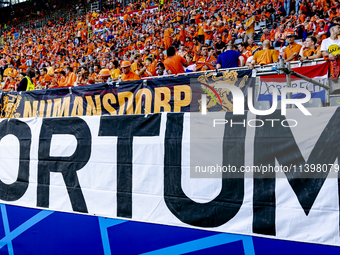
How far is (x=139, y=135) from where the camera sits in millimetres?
3357

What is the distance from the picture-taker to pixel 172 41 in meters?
14.6

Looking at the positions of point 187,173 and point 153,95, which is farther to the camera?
point 153,95

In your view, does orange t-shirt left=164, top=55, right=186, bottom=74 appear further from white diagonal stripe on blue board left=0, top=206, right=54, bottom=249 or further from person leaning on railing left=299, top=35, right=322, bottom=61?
white diagonal stripe on blue board left=0, top=206, right=54, bottom=249

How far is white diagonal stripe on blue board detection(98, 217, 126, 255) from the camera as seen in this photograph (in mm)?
3297

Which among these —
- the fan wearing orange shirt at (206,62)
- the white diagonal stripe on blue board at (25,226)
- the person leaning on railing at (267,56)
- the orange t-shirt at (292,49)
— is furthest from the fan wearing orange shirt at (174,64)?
the white diagonal stripe on blue board at (25,226)

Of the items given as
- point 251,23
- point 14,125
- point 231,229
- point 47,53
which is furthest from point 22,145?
point 47,53

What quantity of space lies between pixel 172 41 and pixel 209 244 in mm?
12880

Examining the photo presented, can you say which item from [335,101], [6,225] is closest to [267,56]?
[335,101]

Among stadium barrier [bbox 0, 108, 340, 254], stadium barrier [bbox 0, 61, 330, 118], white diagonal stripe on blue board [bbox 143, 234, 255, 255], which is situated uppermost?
stadium barrier [bbox 0, 61, 330, 118]

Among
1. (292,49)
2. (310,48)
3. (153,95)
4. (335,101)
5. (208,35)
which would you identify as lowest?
(335,101)

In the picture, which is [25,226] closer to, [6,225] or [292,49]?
[6,225]

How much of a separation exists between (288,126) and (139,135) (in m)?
1.55

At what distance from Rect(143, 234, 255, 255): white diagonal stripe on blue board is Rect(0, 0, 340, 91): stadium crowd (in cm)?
374

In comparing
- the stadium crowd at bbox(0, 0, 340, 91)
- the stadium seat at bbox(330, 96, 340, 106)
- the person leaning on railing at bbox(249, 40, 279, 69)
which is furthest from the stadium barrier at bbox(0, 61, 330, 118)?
the person leaning on railing at bbox(249, 40, 279, 69)
